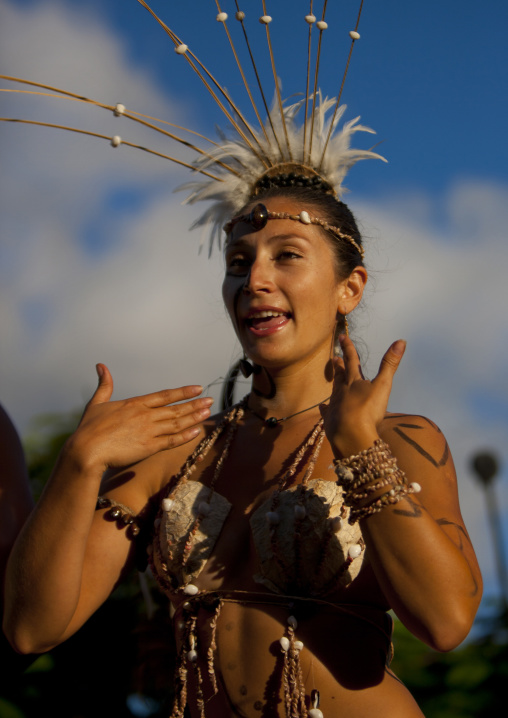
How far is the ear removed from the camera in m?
3.31

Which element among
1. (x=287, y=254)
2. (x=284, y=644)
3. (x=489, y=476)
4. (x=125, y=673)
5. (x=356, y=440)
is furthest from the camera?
(x=489, y=476)

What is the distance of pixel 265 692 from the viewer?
8.23 ft

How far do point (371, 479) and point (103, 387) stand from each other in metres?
0.91

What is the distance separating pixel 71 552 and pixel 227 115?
2.07 metres

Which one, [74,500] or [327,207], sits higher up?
[327,207]

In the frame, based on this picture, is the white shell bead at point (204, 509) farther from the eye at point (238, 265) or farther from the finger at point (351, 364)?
the eye at point (238, 265)

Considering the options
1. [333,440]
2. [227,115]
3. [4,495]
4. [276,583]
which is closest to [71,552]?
[4,495]

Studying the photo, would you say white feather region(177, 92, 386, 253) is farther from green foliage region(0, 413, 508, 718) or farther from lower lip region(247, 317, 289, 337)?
green foliage region(0, 413, 508, 718)

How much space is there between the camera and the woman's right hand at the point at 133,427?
7.79 feet

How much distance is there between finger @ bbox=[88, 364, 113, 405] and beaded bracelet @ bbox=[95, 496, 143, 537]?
49 centimetres

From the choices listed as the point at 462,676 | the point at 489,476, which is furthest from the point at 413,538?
the point at 489,476

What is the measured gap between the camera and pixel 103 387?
8.49ft

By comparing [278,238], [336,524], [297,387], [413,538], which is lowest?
[413,538]

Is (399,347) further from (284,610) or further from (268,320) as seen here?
(284,610)
